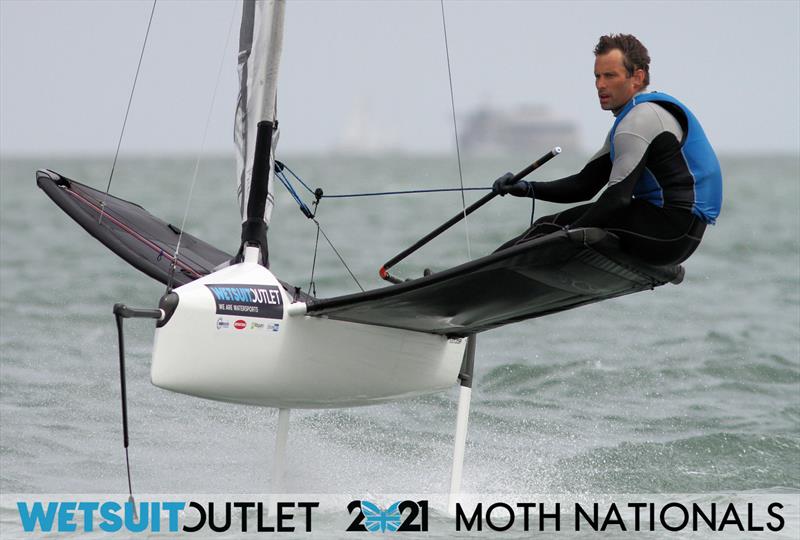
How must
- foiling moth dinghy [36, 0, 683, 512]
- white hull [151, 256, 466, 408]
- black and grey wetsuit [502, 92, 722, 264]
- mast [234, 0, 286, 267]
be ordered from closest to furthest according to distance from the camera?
black and grey wetsuit [502, 92, 722, 264], foiling moth dinghy [36, 0, 683, 512], white hull [151, 256, 466, 408], mast [234, 0, 286, 267]

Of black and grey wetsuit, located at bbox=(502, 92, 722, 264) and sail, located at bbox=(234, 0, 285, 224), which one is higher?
sail, located at bbox=(234, 0, 285, 224)

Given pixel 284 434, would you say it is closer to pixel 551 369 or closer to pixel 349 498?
pixel 349 498

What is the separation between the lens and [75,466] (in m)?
4.31

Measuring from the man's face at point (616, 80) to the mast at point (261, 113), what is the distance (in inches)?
40.9

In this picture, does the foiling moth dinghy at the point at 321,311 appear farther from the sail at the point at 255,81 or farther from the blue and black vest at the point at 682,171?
the blue and black vest at the point at 682,171

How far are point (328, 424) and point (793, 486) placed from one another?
72.8 inches

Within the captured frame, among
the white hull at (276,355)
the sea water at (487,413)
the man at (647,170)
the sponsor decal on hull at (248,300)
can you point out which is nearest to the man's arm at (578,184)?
the man at (647,170)

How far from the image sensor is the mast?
3.73 m

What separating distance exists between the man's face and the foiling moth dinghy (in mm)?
225

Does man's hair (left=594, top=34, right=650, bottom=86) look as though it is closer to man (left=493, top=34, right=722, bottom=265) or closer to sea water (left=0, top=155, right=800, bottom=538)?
man (left=493, top=34, right=722, bottom=265)

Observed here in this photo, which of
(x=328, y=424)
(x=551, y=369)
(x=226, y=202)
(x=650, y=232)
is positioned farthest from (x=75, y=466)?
(x=226, y=202)

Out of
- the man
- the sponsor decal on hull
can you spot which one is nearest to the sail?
the sponsor decal on hull

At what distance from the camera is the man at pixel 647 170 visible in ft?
10.1

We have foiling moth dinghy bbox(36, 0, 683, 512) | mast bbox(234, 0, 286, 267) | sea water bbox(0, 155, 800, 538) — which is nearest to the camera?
foiling moth dinghy bbox(36, 0, 683, 512)
